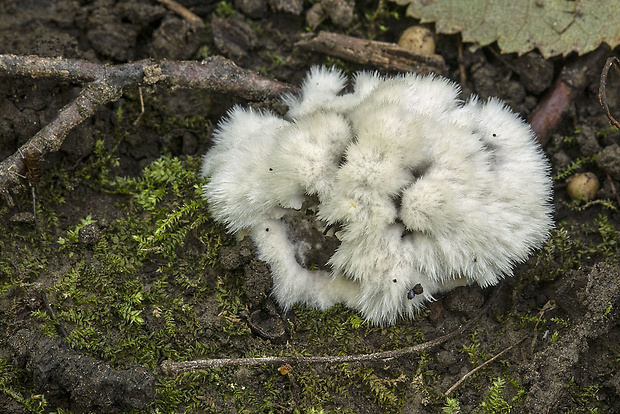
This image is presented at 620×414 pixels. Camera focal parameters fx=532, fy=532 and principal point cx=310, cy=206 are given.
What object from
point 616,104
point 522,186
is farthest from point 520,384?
point 616,104

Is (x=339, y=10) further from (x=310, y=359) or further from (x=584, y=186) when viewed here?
(x=310, y=359)

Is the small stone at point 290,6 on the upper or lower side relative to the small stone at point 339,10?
lower

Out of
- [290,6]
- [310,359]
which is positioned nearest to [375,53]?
[290,6]

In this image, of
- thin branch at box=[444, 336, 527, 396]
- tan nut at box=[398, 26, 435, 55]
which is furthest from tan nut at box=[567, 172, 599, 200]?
tan nut at box=[398, 26, 435, 55]

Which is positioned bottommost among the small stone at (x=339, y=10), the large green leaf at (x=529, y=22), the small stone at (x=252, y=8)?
the small stone at (x=252, y=8)

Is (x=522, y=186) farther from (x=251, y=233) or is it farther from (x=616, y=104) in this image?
(x=251, y=233)

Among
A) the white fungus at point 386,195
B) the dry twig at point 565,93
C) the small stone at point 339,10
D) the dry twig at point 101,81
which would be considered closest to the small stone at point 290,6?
the small stone at point 339,10

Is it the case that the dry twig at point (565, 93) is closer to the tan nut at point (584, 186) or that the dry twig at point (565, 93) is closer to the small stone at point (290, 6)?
the tan nut at point (584, 186)
